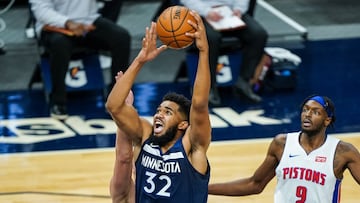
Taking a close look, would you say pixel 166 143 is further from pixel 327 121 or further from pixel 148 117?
pixel 148 117

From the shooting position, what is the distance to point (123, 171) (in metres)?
5.52

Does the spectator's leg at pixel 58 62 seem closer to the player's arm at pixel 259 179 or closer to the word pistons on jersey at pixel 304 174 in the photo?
the player's arm at pixel 259 179

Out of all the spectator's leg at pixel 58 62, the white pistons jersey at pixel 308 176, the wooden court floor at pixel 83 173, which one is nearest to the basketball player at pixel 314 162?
the white pistons jersey at pixel 308 176

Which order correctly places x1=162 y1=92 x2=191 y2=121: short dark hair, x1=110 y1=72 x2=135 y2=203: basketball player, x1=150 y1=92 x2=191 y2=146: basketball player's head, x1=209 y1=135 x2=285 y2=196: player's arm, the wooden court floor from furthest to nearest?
1. the wooden court floor
2. x1=209 y1=135 x2=285 y2=196: player's arm
3. x1=110 y1=72 x2=135 y2=203: basketball player
4. x1=162 y1=92 x2=191 y2=121: short dark hair
5. x1=150 y1=92 x2=191 y2=146: basketball player's head

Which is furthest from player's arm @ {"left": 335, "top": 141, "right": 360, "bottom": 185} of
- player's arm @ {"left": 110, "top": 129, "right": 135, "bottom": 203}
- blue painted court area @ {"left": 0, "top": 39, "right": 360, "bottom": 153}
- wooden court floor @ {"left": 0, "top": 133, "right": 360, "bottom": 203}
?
blue painted court area @ {"left": 0, "top": 39, "right": 360, "bottom": 153}

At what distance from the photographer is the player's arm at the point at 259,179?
577 cm

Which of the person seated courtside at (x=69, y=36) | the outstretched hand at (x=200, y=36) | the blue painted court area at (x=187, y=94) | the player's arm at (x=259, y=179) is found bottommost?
the blue painted court area at (x=187, y=94)

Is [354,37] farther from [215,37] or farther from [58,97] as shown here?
[58,97]

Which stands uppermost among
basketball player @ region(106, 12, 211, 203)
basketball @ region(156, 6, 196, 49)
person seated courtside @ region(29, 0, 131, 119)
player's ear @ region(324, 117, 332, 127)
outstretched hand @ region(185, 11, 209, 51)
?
outstretched hand @ region(185, 11, 209, 51)

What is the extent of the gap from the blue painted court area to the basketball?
304cm

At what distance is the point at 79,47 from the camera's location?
9.35 meters

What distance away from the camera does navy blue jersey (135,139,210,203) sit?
195 inches

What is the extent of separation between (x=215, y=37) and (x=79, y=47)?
1353 mm

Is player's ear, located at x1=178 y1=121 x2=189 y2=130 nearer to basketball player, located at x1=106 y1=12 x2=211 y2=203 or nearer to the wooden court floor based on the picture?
basketball player, located at x1=106 y1=12 x2=211 y2=203
